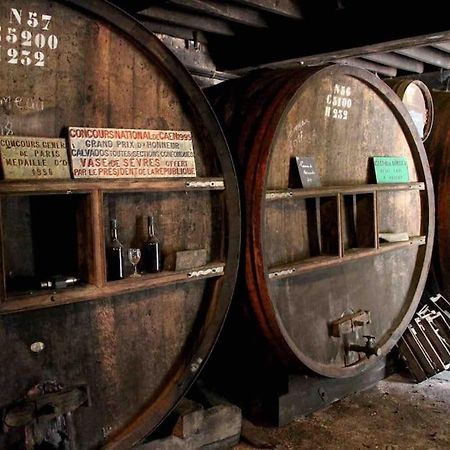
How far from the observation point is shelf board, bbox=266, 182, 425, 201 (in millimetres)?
2629

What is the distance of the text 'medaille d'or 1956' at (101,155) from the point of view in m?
1.81

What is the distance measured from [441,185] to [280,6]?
1.81 metres

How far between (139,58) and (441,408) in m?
2.67

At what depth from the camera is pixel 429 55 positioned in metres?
4.42

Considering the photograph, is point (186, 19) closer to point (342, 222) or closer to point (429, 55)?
point (342, 222)

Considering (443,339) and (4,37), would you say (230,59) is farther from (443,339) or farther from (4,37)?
(443,339)

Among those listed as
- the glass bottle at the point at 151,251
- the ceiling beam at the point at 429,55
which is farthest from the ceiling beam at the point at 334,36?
the glass bottle at the point at 151,251

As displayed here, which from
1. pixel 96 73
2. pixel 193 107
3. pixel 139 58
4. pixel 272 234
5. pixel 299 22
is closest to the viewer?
pixel 96 73

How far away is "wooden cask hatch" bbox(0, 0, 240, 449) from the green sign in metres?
1.22

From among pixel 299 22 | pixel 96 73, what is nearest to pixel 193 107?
pixel 96 73

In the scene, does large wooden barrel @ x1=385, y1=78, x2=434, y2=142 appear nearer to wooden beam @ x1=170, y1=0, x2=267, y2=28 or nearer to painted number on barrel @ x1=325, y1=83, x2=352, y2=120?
painted number on barrel @ x1=325, y1=83, x2=352, y2=120

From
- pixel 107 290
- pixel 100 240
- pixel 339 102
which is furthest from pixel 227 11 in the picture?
pixel 107 290

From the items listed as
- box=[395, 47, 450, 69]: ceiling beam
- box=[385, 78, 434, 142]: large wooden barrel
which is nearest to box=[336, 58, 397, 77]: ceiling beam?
box=[395, 47, 450, 69]: ceiling beam

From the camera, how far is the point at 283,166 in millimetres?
2750
